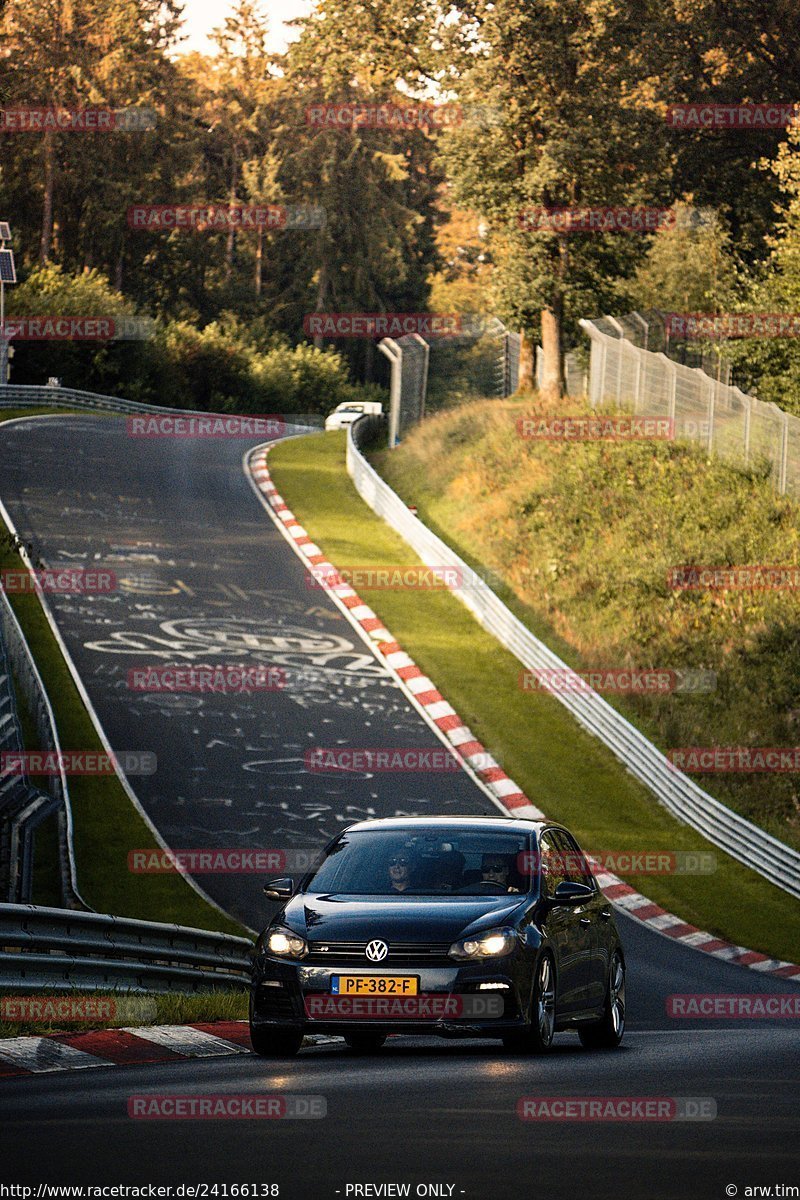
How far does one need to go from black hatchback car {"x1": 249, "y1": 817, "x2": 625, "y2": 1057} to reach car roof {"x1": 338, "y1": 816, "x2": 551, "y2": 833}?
0.01 m

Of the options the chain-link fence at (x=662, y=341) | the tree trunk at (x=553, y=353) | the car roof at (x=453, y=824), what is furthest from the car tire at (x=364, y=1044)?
the tree trunk at (x=553, y=353)

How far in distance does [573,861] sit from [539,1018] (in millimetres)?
1824

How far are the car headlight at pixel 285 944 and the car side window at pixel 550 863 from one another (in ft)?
5.48

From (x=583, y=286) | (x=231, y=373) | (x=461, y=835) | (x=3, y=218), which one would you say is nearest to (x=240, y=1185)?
(x=461, y=835)

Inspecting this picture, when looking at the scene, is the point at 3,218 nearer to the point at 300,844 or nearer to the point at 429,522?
the point at 429,522

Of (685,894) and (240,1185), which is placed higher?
(240,1185)

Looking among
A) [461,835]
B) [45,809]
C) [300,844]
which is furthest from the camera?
[300,844]

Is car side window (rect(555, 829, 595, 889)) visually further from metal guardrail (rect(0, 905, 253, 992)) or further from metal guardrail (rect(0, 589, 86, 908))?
metal guardrail (rect(0, 589, 86, 908))

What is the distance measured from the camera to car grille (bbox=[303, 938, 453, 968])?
1059 centimetres

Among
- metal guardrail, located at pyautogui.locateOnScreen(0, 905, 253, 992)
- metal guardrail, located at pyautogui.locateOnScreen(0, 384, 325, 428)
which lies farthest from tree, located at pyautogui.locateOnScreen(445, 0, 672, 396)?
metal guardrail, located at pyautogui.locateOnScreen(0, 905, 253, 992)

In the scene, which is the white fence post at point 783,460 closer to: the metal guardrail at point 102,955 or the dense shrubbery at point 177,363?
the metal guardrail at point 102,955

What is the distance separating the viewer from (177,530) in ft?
137

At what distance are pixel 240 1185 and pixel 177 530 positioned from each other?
119ft

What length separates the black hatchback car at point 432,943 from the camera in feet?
34.6
